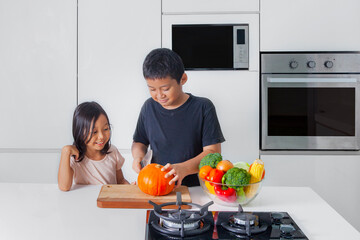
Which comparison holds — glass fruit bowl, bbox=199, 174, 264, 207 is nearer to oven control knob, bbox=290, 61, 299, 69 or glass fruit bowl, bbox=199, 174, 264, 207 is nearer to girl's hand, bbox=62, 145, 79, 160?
girl's hand, bbox=62, 145, 79, 160

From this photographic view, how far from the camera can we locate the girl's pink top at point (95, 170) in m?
1.57

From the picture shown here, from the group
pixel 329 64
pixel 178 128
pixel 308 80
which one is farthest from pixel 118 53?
pixel 329 64

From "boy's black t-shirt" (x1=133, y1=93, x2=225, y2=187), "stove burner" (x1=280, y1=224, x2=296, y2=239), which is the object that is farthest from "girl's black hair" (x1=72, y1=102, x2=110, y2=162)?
"stove burner" (x1=280, y1=224, x2=296, y2=239)

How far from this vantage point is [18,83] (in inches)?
102

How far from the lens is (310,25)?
97.7 inches

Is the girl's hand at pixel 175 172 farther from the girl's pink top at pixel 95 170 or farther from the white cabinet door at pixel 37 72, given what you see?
the white cabinet door at pixel 37 72

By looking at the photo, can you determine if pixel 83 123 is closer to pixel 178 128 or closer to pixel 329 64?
pixel 178 128

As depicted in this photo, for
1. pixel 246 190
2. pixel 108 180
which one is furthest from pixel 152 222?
pixel 108 180

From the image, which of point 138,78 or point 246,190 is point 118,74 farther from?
point 246,190

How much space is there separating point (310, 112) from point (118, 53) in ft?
4.33

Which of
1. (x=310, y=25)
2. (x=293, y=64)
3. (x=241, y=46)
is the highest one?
(x=310, y=25)

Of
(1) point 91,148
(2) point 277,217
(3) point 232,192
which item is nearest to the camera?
(2) point 277,217

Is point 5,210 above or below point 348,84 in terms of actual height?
below

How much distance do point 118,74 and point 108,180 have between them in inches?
42.3
